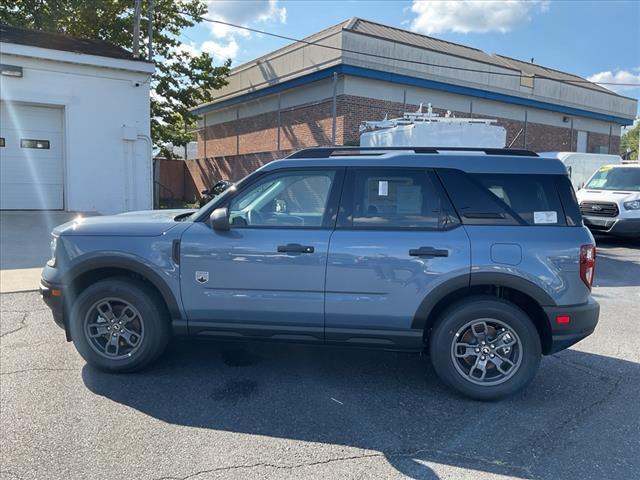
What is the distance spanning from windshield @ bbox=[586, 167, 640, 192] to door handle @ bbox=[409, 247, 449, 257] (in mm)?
10849

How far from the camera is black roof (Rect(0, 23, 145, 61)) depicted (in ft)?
44.0

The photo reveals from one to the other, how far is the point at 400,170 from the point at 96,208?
12051mm

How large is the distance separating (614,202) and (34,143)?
1420 centimetres

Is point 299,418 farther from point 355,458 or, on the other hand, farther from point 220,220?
point 220,220

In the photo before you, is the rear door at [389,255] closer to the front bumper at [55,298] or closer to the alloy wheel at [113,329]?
the alloy wheel at [113,329]

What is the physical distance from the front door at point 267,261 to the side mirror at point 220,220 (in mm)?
78

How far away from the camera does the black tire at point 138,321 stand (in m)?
4.18

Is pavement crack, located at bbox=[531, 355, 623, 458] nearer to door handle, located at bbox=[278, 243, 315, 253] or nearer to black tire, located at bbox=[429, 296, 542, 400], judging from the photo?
black tire, located at bbox=[429, 296, 542, 400]

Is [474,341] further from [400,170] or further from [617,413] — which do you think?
[400,170]

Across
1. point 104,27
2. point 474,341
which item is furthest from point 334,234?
point 104,27

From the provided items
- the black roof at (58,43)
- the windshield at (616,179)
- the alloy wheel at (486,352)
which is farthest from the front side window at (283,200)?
the black roof at (58,43)

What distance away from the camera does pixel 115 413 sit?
3.63m

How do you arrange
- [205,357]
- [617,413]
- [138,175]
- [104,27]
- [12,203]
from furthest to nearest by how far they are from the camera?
[104,27], [138,175], [12,203], [205,357], [617,413]

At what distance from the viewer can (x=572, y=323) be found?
3781 millimetres
